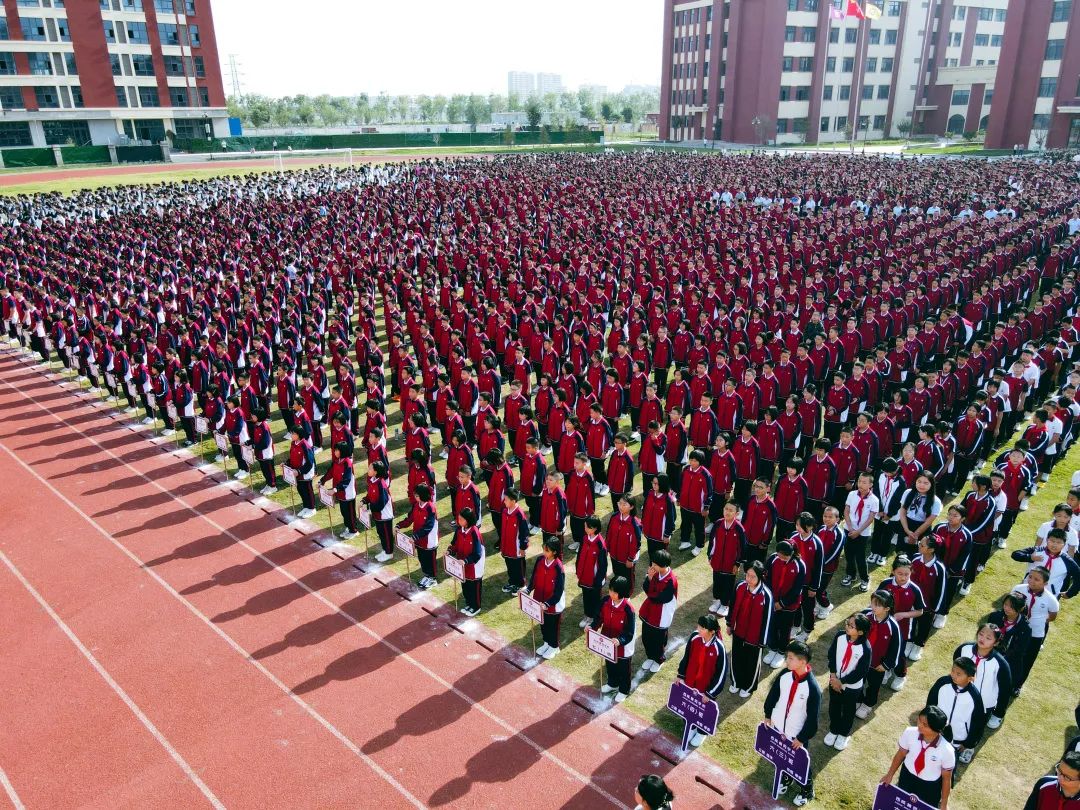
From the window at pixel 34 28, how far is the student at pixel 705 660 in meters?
72.3

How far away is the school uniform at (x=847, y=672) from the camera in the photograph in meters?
6.21

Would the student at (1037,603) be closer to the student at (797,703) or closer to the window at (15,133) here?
the student at (797,703)

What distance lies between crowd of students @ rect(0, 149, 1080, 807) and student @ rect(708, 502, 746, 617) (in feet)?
0.12

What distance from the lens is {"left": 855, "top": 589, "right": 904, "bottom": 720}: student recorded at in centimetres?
641

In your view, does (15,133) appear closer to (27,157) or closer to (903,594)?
(27,157)

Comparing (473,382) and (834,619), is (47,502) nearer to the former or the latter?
(473,382)

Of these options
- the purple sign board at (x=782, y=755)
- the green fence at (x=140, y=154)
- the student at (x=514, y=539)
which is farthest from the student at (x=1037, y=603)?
the green fence at (x=140, y=154)

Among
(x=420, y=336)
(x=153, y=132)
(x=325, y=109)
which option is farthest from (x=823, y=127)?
(x=325, y=109)

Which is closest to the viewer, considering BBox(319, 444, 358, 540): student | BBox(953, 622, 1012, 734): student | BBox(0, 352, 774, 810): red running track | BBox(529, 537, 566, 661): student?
BBox(953, 622, 1012, 734): student

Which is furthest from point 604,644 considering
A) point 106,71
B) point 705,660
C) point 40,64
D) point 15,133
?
point 15,133

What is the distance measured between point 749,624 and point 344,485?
558cm

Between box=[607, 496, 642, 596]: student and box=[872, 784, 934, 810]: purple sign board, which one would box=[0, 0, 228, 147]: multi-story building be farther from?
box=[872, 784, 934, 810]: purple sign board

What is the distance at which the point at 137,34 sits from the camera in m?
63.2

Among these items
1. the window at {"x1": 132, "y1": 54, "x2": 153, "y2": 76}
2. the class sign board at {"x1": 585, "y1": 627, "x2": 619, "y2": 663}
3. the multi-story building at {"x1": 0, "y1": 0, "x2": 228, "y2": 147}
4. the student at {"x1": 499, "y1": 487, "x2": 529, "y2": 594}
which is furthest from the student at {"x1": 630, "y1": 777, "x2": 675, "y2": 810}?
the window at {"x1": 132, "y1": 54, "x2": 153, "y2": 76}
